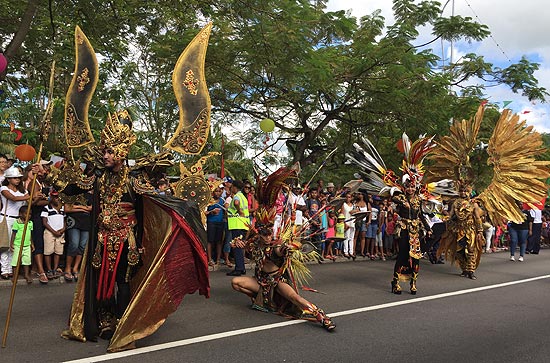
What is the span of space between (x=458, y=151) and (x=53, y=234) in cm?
766

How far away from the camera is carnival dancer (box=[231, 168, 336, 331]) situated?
537 cm

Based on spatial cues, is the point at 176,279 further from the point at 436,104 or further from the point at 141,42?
the point at 436,104

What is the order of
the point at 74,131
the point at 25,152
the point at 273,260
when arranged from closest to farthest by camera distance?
1. the point at 74,131
2. the point at 273,260
3. the point at 25,152

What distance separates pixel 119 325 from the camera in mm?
4129

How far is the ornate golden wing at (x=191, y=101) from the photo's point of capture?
15.3 feet

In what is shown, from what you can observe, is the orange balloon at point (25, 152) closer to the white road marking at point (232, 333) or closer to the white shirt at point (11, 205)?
the white shirt at point (11, 205)

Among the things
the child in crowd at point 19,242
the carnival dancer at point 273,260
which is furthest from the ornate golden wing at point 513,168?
the child in crowd at point 19,242

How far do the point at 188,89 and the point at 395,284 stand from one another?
15.0 ft

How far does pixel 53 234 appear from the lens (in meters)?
7.15

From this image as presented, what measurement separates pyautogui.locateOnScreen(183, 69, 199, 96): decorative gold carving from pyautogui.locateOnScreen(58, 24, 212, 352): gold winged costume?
0.03 ft

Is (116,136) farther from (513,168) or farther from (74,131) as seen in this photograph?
(513,168)

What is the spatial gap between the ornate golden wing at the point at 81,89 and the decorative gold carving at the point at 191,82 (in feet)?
2.95

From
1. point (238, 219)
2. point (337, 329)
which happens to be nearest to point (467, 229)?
point (238, 219)

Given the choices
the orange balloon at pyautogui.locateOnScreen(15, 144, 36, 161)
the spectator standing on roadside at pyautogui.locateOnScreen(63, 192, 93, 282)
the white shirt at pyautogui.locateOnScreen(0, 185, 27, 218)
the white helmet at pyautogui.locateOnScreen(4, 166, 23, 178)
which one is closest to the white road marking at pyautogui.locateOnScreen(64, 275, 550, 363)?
the orange balloon at pyautogui.locateOnScreen(15, 144, 36, 161)
